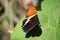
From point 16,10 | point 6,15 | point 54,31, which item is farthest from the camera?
point 16,10

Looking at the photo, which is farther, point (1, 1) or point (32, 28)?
point (1, 1)

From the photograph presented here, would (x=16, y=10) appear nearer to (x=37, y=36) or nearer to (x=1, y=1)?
(x=1, y=1)

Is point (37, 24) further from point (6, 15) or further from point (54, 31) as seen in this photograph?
point (6, 15)

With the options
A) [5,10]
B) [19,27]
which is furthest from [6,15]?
[19,27]

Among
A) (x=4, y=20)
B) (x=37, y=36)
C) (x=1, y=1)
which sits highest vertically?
(x=37, y=36)

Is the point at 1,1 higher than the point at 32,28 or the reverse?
the reverse

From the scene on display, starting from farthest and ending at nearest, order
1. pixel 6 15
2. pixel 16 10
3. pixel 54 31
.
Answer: pixel 16 10
pixel 6 15
pixel 54 31
